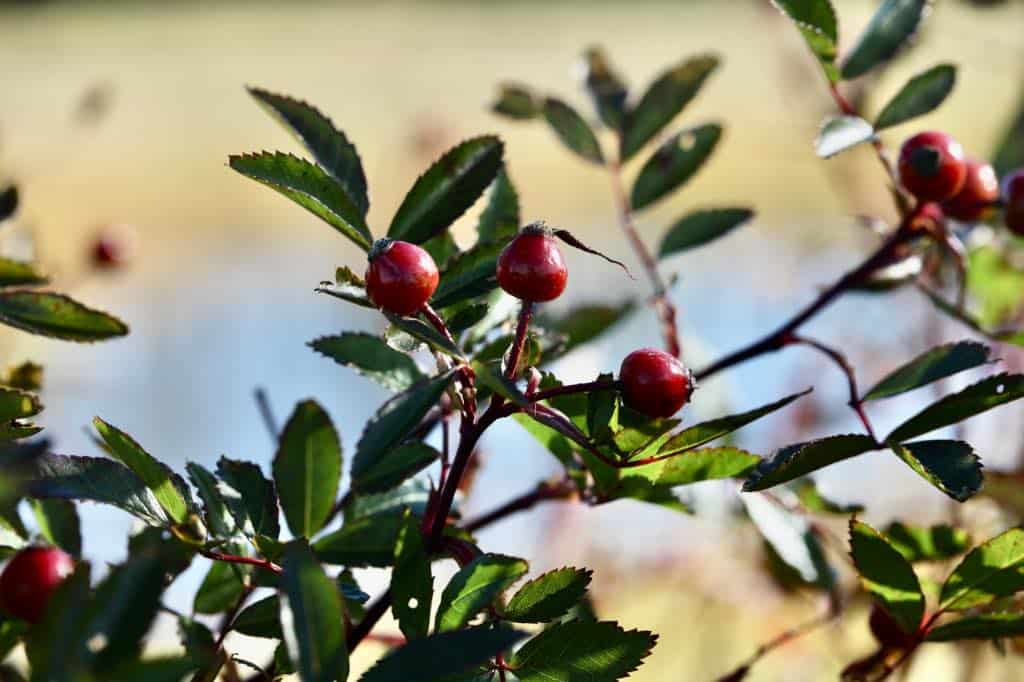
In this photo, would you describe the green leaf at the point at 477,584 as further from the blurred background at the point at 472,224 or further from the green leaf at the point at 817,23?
the green leaf at the point at 817,23

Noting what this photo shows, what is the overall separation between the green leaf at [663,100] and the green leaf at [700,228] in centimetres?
7

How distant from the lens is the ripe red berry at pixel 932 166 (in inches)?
23.5

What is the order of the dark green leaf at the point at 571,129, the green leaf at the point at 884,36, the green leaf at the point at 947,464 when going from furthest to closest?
the dark green leaf at the point at 571,129
the green leaf at the point at 884,36
the green leaf at the point at 947,464

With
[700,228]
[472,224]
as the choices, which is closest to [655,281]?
[700,228]

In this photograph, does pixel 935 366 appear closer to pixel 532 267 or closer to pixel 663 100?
pixel 532 267

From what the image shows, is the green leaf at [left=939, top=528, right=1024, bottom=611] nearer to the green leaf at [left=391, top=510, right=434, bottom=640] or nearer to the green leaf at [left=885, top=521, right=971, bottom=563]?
the green leaf at [left=885, top=521, right=971, bottom=563]

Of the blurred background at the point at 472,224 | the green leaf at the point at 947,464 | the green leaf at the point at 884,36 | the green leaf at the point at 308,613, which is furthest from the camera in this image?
the blurred background at the point at 472,224

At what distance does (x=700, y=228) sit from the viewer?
0.73 metres

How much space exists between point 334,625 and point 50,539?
211 mm

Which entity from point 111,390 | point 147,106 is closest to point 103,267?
point 111,390

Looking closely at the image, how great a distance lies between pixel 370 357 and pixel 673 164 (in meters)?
0.32

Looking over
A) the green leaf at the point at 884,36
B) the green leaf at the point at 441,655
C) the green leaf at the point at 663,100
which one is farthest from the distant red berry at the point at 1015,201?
the green leaf at the point at 441,655

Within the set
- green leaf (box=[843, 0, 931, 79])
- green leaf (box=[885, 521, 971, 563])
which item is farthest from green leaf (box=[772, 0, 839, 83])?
green leaf (box=[885, 521, 971, 563])

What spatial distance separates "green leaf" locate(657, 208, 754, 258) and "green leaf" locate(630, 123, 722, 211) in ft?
0.08
